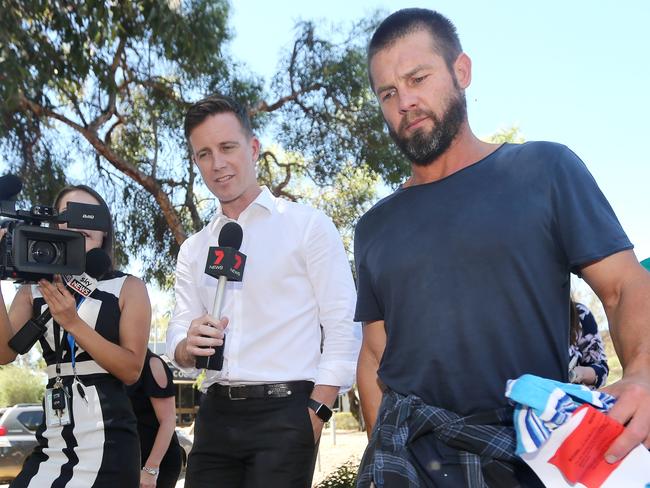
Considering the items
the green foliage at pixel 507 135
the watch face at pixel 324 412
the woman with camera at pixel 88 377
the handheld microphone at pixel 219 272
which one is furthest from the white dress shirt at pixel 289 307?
the green foliage at pixel 507 135

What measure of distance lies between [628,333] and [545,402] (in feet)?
1.36

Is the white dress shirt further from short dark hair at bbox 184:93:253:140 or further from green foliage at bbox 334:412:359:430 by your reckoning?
green foliage at bbox 334:412:359:430

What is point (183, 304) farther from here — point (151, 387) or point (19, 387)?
point (19, 387)

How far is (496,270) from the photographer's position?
231 cm

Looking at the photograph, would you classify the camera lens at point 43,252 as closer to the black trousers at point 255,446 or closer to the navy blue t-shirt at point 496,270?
the black trousers at point 255,446

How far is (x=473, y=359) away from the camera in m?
2.35

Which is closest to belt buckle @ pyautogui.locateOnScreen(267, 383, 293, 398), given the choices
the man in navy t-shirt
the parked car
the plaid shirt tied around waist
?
the man in navy t-shirt

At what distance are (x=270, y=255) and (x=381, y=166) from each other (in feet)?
37.6

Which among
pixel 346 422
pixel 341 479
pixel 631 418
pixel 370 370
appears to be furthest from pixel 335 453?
pixel 631 418

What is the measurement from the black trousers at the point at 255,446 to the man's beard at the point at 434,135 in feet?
4.87

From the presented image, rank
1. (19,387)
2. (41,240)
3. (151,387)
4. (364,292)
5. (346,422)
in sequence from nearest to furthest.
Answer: (364,292)
(41,240)
(151,387)
(346,422)
(19,387)

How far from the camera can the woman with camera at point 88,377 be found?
3.70 m

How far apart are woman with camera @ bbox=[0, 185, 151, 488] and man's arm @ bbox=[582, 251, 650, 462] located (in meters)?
2.34

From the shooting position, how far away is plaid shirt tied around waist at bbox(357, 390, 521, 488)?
7.26 ft
